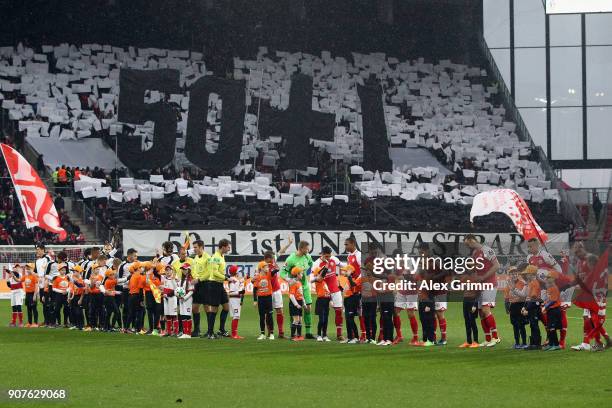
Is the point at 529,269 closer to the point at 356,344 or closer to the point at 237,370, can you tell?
the point at 356,344

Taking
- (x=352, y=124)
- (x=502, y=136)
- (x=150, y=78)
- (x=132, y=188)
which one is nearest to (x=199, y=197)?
(x=132, y=188)

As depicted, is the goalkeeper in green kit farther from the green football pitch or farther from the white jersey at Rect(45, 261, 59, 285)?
the white jersey at Rect(45, 261, 59, 285)

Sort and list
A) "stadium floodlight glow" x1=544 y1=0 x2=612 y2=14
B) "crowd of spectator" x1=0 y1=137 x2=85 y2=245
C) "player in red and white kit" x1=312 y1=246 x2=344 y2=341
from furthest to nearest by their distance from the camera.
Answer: "stadium floodlight glow" x1=544 y1=0 x2=612 y2=14 < "crowd of spectator" x1=0 y1=137 x2=85 y2=245 < "player in red and white kit" x1=312 y1=246 x2=344 y2=341

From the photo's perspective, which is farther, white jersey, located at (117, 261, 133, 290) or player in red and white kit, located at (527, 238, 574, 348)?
white jersey, located at (117, 261, 133, 290)

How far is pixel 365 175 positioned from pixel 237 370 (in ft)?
118

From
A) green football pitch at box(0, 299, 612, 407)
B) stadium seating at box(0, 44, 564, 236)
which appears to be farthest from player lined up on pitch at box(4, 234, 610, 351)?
stadium seating at box(0, 44, 564, 236)

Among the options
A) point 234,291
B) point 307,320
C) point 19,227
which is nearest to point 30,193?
point 19,227

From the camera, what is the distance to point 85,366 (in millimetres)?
18219

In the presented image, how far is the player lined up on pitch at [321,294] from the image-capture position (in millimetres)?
21094

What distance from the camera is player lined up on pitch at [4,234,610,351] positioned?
21.1 meters

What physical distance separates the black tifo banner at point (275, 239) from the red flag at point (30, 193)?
656cm

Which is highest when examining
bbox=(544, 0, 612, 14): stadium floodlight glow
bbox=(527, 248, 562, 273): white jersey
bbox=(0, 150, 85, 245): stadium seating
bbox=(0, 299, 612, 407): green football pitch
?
bbox=(544, 0, 612, 14): stadium floodlight glow

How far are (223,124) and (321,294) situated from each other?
27827 millimetres

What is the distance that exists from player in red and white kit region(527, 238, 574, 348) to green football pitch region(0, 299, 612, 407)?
2.91 feet
